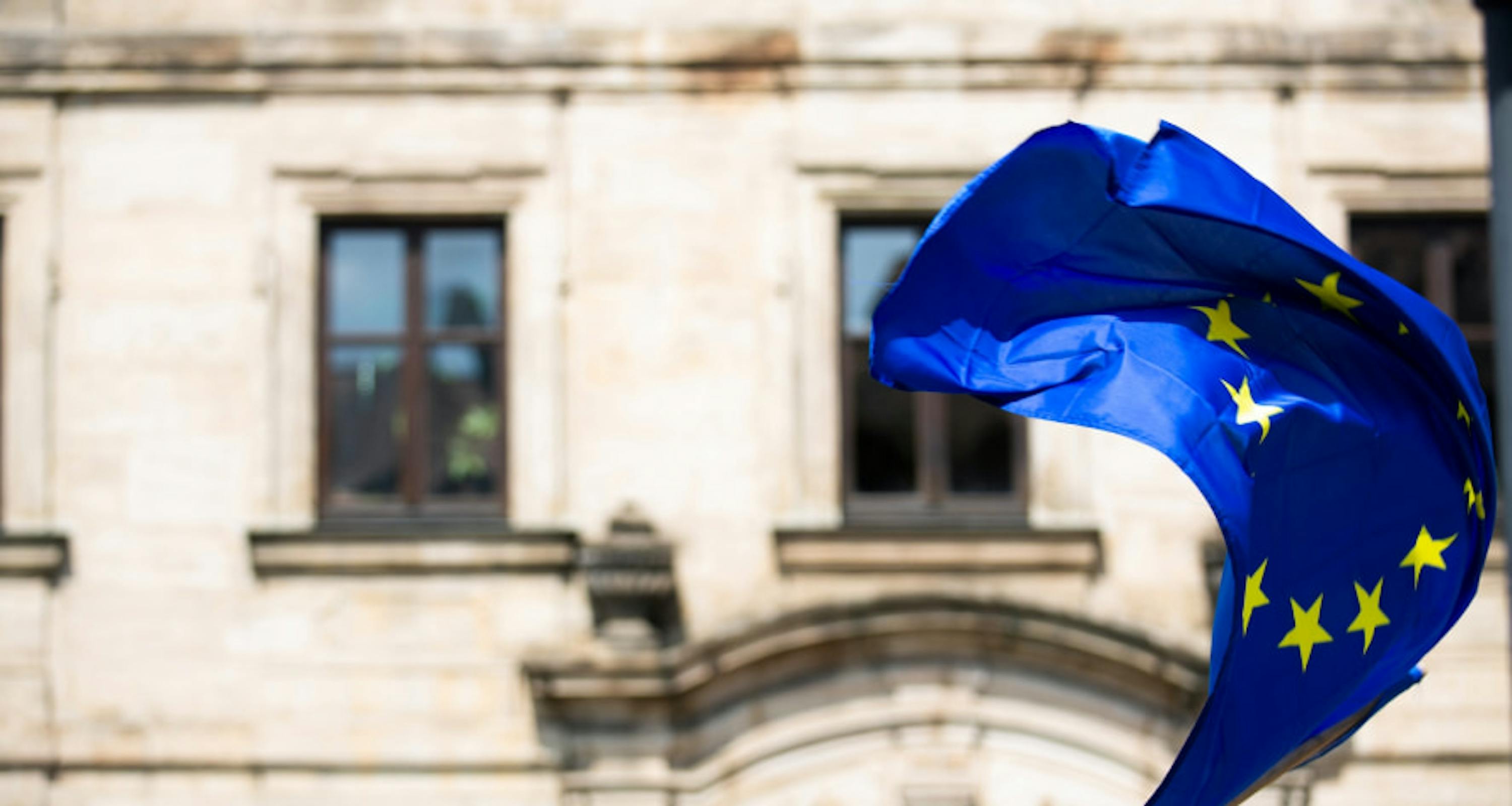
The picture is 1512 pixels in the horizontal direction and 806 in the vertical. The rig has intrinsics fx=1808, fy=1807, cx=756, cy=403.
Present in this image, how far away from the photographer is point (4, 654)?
9586 mm

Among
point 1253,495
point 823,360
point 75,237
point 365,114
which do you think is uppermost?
point 365,114

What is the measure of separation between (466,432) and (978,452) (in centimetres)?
280

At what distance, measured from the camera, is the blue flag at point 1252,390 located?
5.18m

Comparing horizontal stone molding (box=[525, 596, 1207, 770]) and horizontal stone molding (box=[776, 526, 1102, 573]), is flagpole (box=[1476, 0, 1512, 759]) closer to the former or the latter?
→ horizontal stone molding (box=[525, 596, 1207, 770])

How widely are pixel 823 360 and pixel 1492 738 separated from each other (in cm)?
406

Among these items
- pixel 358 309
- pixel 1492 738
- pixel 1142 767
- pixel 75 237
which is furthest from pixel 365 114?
pixel 1492 738

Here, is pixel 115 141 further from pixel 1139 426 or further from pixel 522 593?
pixel 1139 426

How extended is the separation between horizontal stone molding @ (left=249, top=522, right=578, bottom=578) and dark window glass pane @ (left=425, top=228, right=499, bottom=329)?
1.21 metres

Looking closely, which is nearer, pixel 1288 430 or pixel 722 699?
pixel 1288 430

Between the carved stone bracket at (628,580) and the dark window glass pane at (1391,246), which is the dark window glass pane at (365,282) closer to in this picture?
the carved stone bracket at (628,580)

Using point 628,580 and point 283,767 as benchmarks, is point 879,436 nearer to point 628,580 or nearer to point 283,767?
point 628,580

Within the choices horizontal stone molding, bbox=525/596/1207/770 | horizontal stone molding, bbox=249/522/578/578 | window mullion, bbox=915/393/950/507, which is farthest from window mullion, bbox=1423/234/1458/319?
horizontal stone molding, bbox=249/522/578/578

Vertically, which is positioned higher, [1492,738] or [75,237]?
[75,237]

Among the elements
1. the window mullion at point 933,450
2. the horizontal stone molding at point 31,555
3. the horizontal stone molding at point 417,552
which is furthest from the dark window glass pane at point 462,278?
the window mullion at point 933,450
